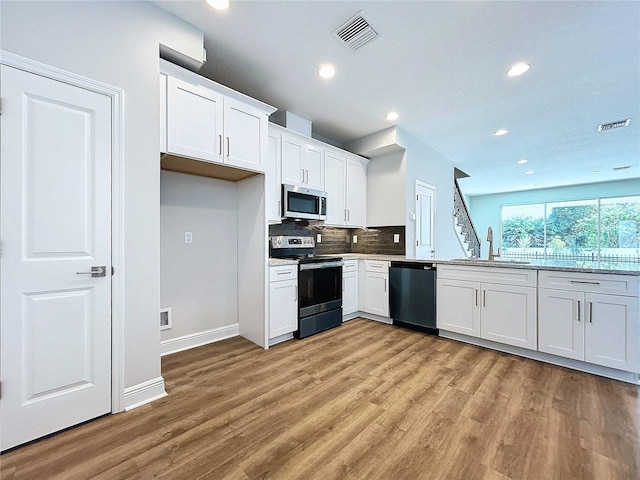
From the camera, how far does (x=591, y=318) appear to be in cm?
236

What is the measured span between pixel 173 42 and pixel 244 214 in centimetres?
166

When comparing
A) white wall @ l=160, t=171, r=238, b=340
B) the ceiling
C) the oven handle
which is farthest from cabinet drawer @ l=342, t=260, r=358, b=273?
the ceiling

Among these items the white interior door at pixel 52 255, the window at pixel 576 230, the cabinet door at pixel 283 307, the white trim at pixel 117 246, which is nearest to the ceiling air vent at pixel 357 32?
the white trim at pixel 117 246

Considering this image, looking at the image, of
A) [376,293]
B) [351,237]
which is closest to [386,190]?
[351,237]

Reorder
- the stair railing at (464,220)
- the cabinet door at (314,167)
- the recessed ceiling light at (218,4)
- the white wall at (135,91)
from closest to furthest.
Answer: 1. the white wall at (135,91)
2. the recessed ceiling light at (218,4)
3. the cabinet door at (314,167)
4. the stair railing at (464,220)

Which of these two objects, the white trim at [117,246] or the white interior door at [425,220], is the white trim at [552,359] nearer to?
the white interior door at [425,220]

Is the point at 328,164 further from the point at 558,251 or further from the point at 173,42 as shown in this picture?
the point at 558,251

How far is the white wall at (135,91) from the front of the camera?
1.67 meters

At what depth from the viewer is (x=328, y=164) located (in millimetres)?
3947

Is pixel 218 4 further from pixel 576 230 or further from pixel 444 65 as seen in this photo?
pixel 576 230

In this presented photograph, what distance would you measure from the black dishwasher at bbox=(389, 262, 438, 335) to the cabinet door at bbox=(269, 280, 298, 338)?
1.43m

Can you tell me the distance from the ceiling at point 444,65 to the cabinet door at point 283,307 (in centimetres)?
224

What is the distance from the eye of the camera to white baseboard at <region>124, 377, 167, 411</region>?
1.84m

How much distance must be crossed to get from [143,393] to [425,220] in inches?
173
